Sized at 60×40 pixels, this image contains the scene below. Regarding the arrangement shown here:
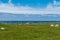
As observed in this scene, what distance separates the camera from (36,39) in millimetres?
20859

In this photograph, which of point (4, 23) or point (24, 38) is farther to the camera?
point (4, 23)

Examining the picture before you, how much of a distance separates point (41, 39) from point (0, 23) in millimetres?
16213

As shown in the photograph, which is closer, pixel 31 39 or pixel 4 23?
pixel 31 39

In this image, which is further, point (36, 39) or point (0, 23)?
point (0, 23)

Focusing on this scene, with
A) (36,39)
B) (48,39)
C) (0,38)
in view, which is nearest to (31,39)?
(36,39)

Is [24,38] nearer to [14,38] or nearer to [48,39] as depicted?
[14,38]

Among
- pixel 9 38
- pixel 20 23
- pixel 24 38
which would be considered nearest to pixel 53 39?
pixel 24 38

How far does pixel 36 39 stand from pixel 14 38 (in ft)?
8.84

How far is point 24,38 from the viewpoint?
70.2 ft

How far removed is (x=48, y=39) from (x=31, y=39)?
2.01 metres

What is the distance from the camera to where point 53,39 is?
21.0 meters

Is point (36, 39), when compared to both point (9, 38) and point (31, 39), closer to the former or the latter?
point (31, 39)

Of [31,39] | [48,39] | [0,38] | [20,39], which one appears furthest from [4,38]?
[48,39]

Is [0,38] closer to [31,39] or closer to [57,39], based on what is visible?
[31,39]
